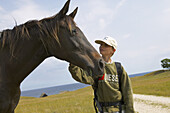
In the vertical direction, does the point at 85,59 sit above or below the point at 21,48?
below

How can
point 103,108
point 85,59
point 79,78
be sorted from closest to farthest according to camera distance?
point 85,59, point 79,78, point 103,108

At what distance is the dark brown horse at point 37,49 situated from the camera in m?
2.23

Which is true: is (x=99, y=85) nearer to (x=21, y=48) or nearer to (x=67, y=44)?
(x=67, y=44)

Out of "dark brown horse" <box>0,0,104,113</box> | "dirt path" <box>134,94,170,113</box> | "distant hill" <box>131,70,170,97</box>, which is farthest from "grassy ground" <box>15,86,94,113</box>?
"dark brown horse" <box>0,0,104,113</box>

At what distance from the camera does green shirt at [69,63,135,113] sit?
111 inches

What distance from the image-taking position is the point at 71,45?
2230mm

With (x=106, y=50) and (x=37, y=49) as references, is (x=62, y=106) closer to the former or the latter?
(x=106, y=50)

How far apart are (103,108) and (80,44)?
4.86ft

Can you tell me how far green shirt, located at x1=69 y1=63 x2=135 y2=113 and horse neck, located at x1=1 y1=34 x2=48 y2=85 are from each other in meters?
0.78

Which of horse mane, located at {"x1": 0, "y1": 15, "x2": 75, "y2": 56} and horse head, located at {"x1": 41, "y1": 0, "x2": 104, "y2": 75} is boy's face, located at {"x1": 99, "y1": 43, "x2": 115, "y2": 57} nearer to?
horse head, located at {"x1": 41, "y1": 0, "x2": 104, "y2": 75}

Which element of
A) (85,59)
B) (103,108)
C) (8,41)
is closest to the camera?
(85,59)

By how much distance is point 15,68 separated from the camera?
232 cm

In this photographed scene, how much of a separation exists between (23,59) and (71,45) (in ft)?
2.63

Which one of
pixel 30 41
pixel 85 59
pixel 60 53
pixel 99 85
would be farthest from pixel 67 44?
pixel 99 85
